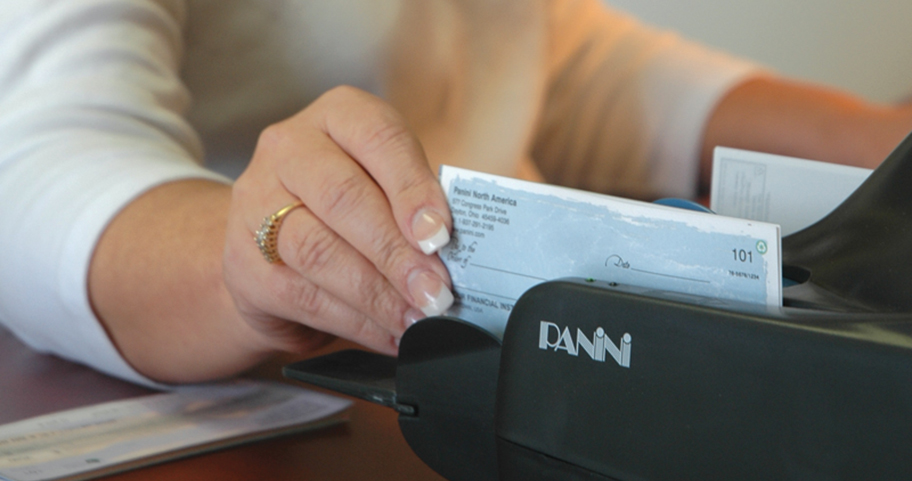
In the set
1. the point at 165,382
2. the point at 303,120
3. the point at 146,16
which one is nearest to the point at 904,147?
the point at 303,120

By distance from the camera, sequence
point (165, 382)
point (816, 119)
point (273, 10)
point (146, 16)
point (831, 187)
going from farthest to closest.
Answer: point (816, 119)
point (273, 10)
point (146, 16)
point (165, 382)
point (831, 187)

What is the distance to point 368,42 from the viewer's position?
1018mm

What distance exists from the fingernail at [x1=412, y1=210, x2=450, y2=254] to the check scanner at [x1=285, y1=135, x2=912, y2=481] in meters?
0.04

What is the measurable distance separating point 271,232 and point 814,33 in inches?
52.1

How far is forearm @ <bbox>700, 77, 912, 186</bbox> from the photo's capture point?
3.74 feet

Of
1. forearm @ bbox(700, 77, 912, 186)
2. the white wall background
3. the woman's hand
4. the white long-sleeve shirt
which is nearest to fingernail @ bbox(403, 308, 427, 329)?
the woman's hand

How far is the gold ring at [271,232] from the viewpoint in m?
0.39

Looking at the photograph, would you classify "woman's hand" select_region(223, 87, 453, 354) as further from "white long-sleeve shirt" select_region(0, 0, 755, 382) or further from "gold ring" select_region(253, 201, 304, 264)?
"white long-sleeve shirt" select_region(0, 0, 755, 382)

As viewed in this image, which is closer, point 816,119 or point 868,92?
point 816,119

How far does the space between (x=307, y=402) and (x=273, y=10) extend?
0.67 m

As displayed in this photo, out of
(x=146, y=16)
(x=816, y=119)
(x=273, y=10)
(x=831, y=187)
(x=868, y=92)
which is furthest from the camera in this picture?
(x=868, y=92)

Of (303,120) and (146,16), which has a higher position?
(146,16)

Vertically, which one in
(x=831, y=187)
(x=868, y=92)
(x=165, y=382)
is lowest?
(x=165, y=382)

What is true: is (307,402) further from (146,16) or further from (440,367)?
(146,16)
